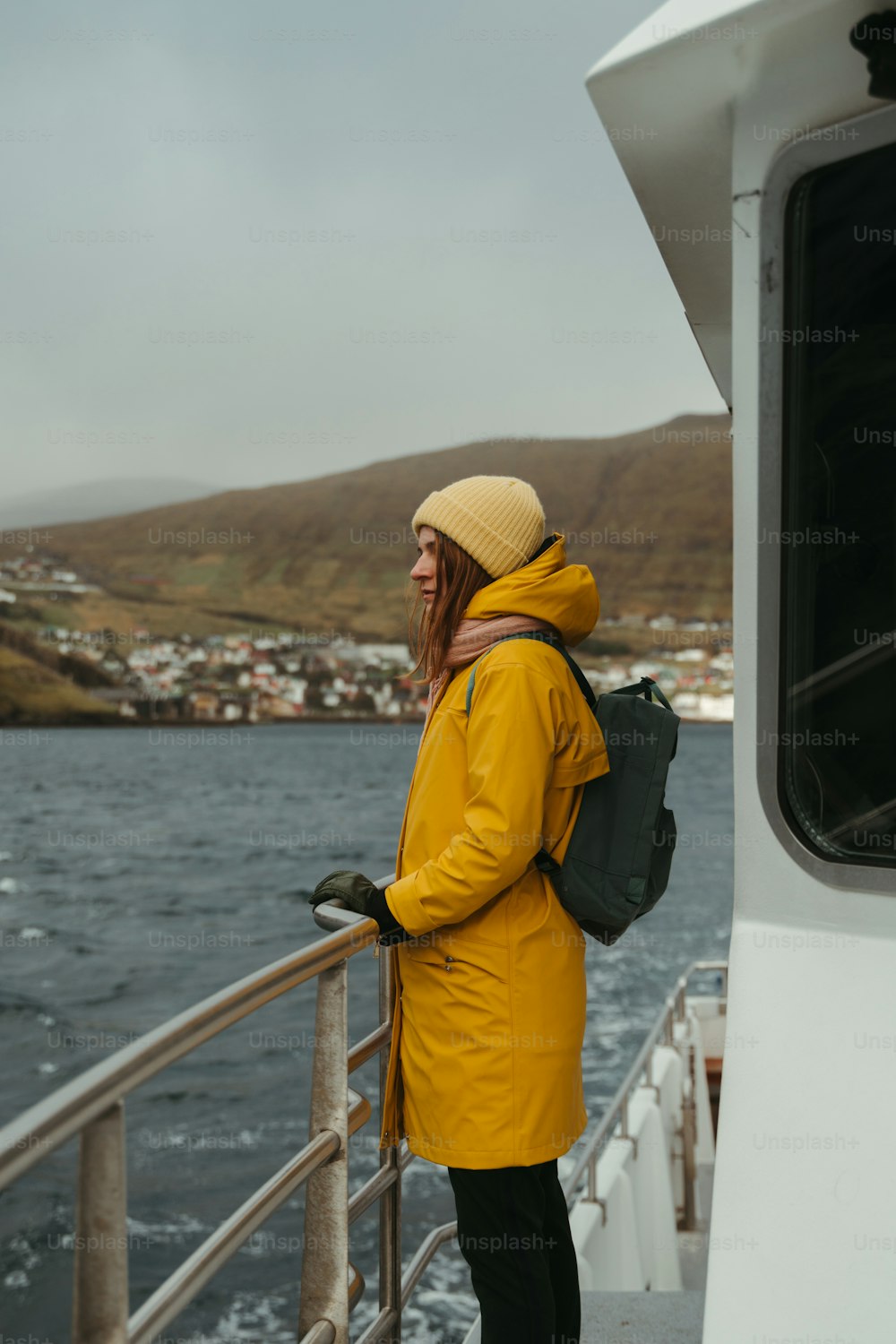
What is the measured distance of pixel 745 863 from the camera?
1.81 meters

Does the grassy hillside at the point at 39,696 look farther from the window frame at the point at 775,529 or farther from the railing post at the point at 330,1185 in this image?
the window frame at the point at 775,529

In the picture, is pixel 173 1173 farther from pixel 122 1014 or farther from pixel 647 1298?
pixel 647 1298

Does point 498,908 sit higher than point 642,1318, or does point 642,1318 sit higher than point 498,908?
point 498,908

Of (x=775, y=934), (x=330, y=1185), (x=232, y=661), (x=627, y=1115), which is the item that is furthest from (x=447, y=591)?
(x=232, y=661)

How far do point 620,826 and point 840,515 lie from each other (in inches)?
23.9

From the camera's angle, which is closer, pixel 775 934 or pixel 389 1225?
pixel 775 934

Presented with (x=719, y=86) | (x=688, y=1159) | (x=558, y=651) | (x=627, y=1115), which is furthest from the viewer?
(x=688, y=1159)

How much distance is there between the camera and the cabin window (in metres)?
1.70

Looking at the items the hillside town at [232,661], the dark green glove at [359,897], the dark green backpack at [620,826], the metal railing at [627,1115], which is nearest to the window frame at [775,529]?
the dark green backpack at [620,826]

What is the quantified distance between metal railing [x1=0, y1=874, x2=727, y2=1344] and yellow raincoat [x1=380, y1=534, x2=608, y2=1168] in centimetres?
14

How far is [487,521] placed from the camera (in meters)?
2.13

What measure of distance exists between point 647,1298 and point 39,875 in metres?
43.9

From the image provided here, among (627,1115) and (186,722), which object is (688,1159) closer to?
(627,1115)

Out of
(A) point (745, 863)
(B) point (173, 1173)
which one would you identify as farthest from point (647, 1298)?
(B) point (173, 1173)
